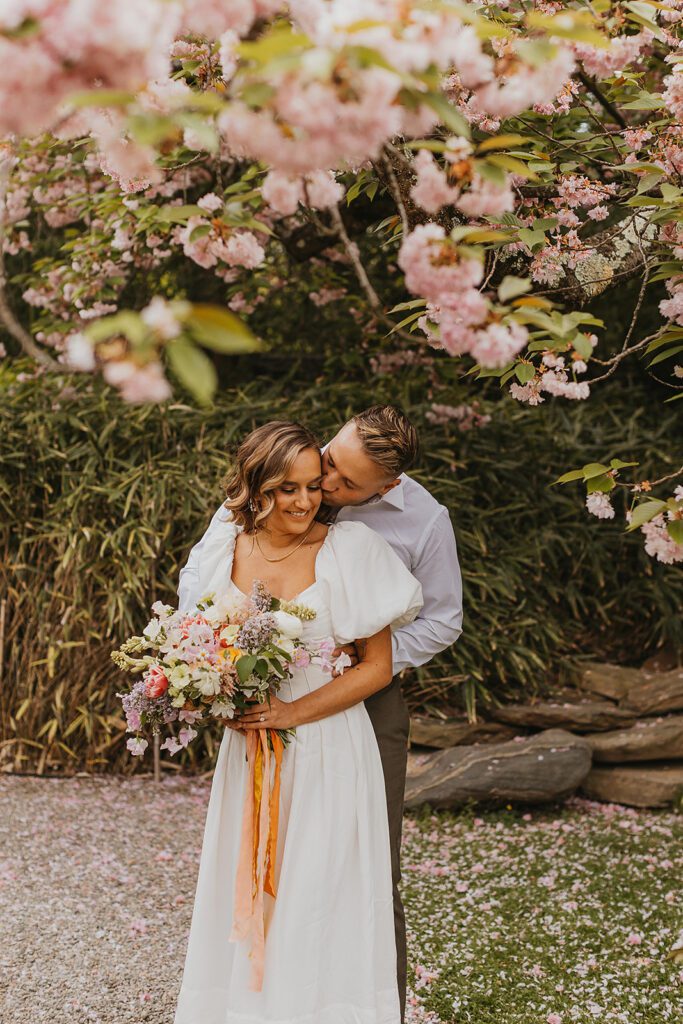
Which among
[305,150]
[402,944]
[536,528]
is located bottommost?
[402,944]

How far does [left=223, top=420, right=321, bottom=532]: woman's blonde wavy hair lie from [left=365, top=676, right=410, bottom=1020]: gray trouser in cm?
53

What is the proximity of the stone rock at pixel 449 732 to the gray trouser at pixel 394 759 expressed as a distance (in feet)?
7.58

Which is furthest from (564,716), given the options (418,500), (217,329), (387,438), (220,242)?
(217,329)

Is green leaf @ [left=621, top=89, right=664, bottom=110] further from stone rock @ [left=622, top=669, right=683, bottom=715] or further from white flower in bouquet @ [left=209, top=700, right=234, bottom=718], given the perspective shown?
stone rock @ [left=622, top=669, right=683, bottom=715]

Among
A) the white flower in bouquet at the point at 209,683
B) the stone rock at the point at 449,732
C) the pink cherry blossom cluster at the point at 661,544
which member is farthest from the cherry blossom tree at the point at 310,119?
the stone rock at the point at 449,732

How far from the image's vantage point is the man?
7.16 feet

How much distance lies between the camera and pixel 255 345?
942 millimetres

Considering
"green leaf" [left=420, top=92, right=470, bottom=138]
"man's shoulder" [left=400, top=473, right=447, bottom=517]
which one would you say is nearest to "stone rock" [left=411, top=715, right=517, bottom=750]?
"man's shoulder" [left=400, top=473, right=447, bottom=517]

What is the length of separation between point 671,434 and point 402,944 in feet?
13.8

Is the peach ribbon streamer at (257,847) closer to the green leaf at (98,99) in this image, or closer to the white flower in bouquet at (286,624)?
the white flower in bouquet at (286,624)

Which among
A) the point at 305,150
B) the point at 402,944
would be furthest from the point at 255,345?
the point at 402,944

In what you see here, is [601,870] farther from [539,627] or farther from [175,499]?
[175,499]

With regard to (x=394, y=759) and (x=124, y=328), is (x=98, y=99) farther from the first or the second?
(x=394, y=759)

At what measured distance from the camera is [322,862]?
2.09 meters
